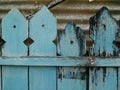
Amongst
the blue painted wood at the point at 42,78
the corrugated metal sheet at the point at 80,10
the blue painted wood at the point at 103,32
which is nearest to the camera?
the blue painted wood at the point at 103,32

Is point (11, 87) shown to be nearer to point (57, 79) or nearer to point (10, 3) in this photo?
point (57, 79)

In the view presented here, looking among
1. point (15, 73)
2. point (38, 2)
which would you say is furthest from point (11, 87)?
point (38, 2)

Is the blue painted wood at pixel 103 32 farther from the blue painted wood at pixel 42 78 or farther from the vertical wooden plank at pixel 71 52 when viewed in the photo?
the blue painted wood at pixel 42 78

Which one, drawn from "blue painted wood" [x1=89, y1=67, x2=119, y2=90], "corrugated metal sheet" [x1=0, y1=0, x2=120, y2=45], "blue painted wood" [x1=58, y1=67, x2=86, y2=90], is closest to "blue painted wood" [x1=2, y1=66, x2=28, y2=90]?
"blue painted wood" [x1=58, y1=67, x2=86, y2=90]

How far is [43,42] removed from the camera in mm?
2479

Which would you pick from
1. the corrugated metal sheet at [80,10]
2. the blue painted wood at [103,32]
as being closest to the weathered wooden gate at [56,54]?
the blue painted wood at [103,32]

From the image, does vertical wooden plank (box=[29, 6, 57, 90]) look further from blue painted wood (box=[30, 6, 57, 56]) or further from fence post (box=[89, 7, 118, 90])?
fence post (box=[89, 7, 118, 90])

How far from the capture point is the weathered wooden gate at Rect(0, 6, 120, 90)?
2.42 m

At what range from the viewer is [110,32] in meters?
2.40

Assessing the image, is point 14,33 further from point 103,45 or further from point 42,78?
point 103,45

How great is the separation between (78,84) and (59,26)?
73.5 inches

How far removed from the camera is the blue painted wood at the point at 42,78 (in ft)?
8.23

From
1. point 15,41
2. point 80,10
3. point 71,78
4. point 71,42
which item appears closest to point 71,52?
point 71,42

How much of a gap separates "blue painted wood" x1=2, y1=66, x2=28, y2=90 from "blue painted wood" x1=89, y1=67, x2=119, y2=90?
450mm
